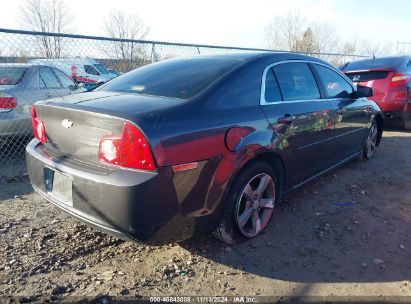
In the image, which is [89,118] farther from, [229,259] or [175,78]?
[229,259]

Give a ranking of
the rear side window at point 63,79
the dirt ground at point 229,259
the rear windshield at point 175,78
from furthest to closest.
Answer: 1. the rear side window at point 63,79
2. the rear windshield at point 175,78
3. the dirt ground at point 229,259

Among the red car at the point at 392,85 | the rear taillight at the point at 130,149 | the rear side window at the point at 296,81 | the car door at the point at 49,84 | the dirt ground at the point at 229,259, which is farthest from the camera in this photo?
the red car at the point at 392,85

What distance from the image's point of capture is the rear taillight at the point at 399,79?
6875 mm

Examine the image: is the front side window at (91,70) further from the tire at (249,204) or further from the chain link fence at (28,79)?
the tire at (249,204)

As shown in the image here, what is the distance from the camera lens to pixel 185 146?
7.53ft

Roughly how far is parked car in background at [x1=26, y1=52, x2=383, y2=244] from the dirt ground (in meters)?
0.29

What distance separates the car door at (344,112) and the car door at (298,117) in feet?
0.70

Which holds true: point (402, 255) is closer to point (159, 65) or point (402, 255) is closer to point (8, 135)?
point (159, 65)

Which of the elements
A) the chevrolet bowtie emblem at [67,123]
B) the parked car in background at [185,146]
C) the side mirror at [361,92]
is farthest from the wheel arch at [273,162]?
the side mirror at [361,92]

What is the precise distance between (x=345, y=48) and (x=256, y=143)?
105ft

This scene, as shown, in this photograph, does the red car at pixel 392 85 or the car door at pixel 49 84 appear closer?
the car door at pixel 49 84

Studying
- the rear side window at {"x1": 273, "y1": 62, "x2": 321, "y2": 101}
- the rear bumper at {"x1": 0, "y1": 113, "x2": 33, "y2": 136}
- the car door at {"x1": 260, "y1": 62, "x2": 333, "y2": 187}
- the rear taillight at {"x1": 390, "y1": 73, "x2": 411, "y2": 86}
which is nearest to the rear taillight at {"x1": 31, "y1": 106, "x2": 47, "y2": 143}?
the car door at {"x1": 260, "y1": 62, "x2": 333, "y2": 187}

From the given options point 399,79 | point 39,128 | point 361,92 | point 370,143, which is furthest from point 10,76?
point 399,79

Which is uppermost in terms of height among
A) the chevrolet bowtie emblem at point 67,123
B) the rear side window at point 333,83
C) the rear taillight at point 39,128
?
the rear side window at point 333,83
